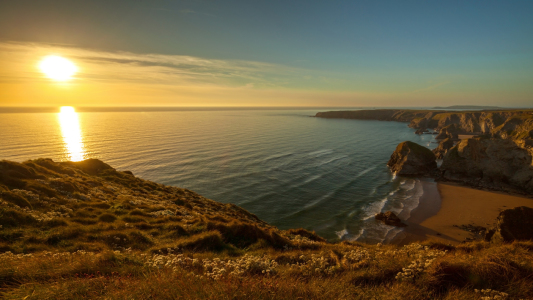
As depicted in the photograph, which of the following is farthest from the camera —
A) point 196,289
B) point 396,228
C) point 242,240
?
point 396,228

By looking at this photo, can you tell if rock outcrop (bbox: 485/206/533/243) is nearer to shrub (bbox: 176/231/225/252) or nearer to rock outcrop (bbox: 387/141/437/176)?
shrub (bbox: 176/231/225/252)

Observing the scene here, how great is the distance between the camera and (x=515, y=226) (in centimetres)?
1870

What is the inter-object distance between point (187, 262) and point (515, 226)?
2531cm

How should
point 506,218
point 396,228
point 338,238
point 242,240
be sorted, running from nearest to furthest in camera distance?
point 242,240 → point 506,218 → point 338,238 → point 396,228

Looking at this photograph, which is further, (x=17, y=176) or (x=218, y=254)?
(x=17, y=176)

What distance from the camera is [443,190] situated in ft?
142

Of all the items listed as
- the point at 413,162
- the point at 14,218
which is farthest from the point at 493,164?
the point at 14,218

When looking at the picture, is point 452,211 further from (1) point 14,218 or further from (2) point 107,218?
(1) point 14,218

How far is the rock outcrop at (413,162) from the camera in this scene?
52.8m

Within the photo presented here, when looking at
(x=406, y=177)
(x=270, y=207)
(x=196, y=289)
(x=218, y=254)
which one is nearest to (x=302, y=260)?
(x=218, y=254)

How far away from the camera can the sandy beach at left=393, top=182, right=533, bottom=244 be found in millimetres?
28341

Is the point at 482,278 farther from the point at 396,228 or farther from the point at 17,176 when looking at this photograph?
the point at 17,176

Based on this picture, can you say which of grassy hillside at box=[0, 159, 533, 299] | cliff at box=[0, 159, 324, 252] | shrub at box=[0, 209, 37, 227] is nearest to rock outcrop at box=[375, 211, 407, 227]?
cliff at box=[0, 159, 324, 252]

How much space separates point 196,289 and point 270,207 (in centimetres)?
2903
